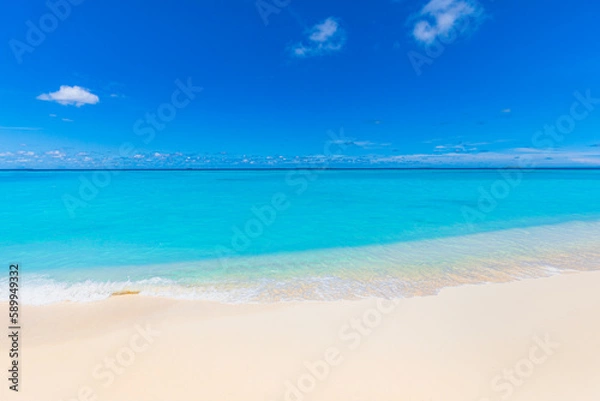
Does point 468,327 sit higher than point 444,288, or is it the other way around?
point 444,288

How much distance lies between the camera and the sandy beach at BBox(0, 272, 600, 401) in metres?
3.14

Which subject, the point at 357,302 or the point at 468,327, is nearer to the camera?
the point at 468,327

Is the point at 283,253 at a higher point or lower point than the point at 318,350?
higher

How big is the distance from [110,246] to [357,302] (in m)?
8.24

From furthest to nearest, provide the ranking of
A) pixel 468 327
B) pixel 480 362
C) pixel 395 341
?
pixel 468 327, pixel 395 341, pixel 480 362

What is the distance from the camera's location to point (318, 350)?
376 centimetres

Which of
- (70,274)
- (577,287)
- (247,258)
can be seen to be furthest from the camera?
(247,258)

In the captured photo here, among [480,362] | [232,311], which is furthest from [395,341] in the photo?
[232,311]

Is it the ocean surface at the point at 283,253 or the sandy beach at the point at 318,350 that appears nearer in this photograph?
the sandy beach at the point at 318,350

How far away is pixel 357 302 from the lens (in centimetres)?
502

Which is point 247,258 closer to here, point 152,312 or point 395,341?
point 152,312

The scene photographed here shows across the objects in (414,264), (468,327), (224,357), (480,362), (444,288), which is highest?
(414,264)

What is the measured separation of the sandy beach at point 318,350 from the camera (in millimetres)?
3143

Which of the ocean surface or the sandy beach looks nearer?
the sandy beach
